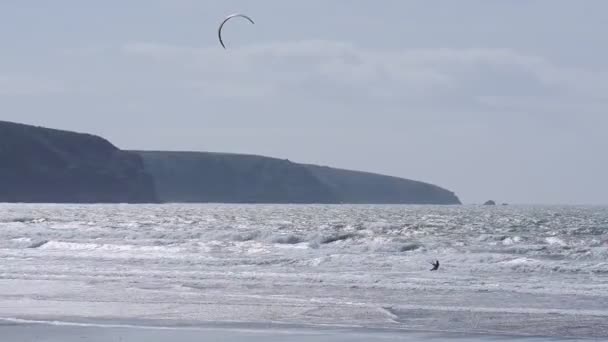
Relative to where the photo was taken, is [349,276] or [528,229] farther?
[528,229]

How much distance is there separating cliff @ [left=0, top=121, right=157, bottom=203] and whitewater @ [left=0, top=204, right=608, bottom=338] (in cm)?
→ 10474

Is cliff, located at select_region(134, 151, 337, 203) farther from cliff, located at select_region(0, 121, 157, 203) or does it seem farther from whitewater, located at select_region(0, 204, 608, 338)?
whitewater, located at select_region(0, 204, 608, 338)

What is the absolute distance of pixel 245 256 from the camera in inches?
1494

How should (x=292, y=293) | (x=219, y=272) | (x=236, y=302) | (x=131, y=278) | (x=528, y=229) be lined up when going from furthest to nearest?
(x=528, y=229), (x=219, y=272), (x=131, y=278), (x=292, y=293), (x=236, y=302)

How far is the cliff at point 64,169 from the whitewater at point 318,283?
10474cm

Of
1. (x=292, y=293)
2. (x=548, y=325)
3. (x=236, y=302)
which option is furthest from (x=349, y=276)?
(x=548, y=325)

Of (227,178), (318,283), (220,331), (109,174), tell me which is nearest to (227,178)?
(227,178)

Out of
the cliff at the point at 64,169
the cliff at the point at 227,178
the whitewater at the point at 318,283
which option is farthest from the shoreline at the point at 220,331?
the cliff at the point at 227,178

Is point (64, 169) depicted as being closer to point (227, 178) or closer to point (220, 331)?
point (227, 178)

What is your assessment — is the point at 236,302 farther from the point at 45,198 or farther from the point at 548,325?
the point at 45,198

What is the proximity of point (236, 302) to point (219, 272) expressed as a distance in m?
7.94

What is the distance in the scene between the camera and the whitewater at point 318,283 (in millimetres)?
20078

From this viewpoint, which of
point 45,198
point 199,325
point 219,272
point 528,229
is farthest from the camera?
point 45,198

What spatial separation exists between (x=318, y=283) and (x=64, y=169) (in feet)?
426
